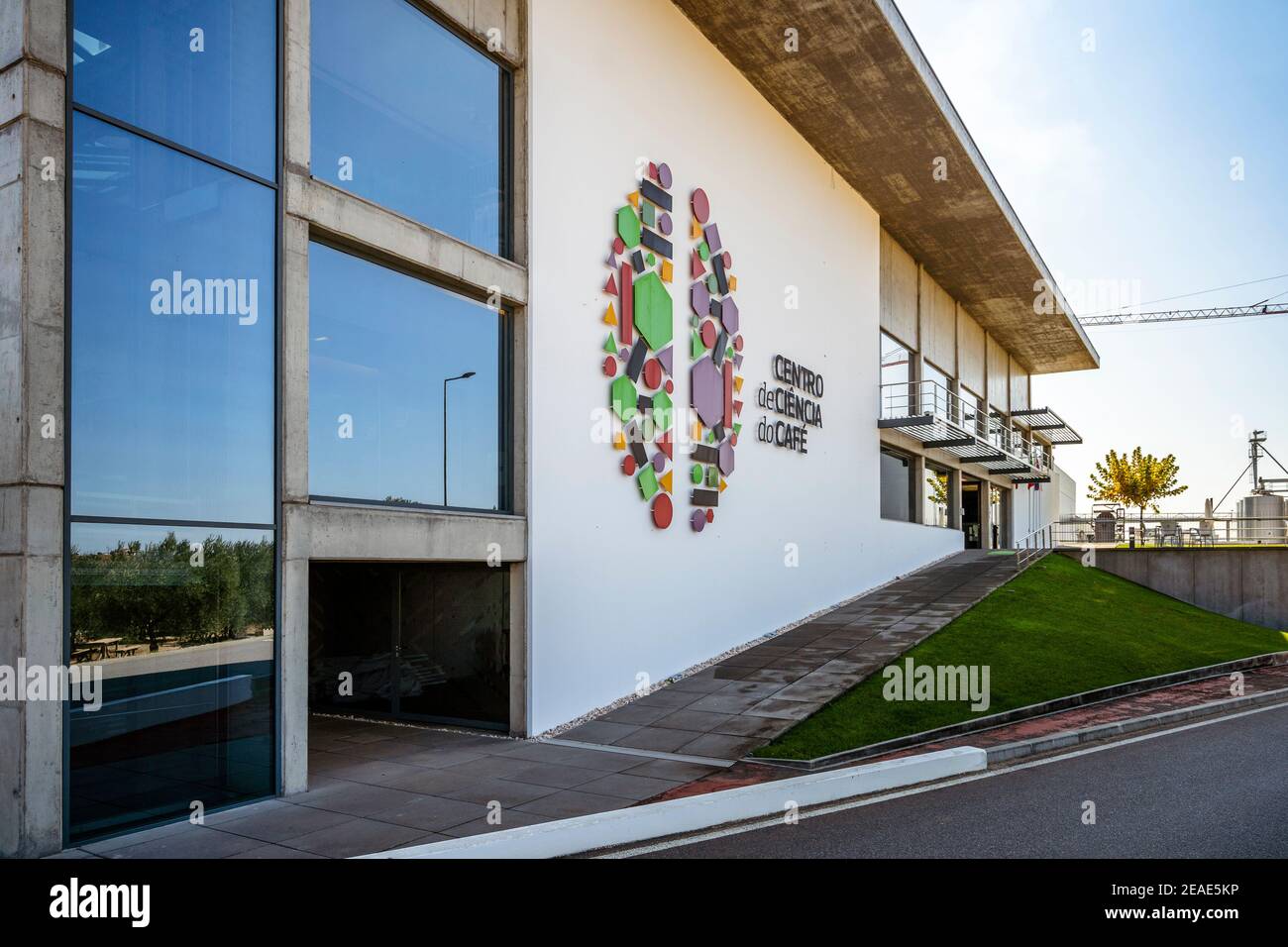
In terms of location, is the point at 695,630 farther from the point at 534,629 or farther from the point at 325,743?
the point at 325,743

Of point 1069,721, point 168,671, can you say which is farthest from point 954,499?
point 168,671

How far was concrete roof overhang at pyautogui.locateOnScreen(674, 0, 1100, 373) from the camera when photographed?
16.3 metres

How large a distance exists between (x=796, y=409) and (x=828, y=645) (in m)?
5.29

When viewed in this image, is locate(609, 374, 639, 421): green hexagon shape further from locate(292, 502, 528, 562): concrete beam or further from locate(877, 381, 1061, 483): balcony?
locate(877, 381, 1061, 483): balcony

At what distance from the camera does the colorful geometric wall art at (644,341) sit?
13.9m

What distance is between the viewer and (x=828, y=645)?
16.8 meters

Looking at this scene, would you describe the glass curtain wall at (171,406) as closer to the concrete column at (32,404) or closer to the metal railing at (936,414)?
the concrete column at (32,404)

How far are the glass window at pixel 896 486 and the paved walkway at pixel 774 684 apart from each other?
13.5ft

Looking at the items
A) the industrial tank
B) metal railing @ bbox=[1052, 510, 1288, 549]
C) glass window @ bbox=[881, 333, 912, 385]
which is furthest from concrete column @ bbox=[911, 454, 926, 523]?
the industrial tank

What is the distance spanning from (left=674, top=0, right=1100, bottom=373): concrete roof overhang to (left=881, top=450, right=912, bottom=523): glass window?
636 centimetres

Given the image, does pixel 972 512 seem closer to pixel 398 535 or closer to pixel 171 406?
pixel 398 535

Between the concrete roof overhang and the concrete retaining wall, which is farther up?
the concrete roof overhang

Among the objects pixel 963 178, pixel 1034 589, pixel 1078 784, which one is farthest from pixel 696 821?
pixel 963 178
